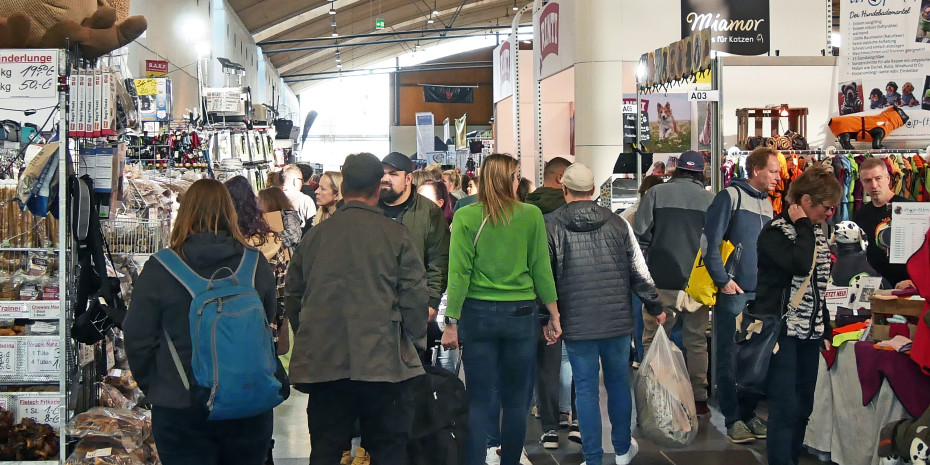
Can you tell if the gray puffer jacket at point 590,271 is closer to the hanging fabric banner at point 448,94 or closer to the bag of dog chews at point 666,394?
the bag of dog chews at point 666,394

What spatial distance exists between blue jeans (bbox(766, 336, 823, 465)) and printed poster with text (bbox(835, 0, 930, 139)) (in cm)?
407

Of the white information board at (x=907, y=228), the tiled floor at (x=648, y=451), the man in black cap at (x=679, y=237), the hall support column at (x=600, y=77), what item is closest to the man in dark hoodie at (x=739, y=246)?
the tiled floor at (x=648, y=451)

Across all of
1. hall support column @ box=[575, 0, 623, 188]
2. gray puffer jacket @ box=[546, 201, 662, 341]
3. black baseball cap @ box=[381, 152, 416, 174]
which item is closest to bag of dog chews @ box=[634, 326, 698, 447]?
gray puffer jacket @ box=[546, 201, 662, 341]

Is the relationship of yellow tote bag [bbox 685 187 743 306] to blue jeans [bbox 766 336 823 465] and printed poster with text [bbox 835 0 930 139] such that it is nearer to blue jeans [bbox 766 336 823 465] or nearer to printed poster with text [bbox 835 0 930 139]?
blue jeans [bbox 766 336 823 465]

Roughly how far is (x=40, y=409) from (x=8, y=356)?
28 cm

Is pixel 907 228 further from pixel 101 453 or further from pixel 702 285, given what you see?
pixel 101 453

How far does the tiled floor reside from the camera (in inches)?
190

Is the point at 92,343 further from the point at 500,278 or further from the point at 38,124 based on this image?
the point at 500,278

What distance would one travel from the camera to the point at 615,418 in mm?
4500

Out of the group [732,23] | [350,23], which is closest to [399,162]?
[732,23]

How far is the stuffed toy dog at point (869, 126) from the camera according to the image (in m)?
7.64

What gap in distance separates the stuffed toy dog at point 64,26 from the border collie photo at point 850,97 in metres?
5.80

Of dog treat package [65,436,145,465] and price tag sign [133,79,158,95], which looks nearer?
dog treat package [65,436,145,465]

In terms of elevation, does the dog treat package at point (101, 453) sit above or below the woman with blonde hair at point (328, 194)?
below
